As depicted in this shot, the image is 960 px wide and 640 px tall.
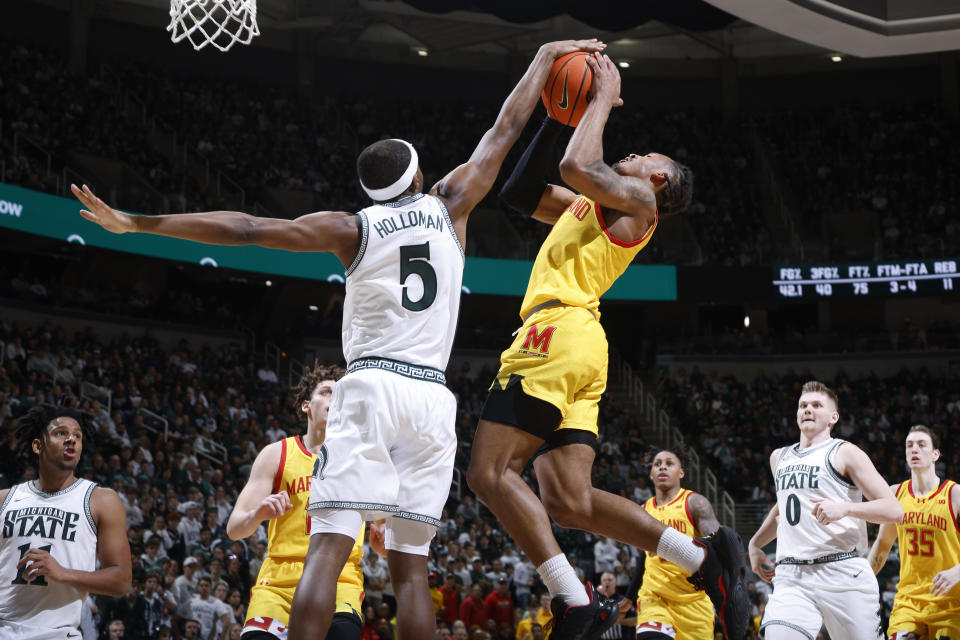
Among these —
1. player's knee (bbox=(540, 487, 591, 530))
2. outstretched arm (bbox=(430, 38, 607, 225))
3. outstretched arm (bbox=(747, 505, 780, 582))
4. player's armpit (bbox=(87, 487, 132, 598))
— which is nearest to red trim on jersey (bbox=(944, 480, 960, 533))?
outstretched arm (bbox=(747, 505, 780, 582))

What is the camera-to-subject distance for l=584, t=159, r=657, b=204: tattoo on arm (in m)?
4.76

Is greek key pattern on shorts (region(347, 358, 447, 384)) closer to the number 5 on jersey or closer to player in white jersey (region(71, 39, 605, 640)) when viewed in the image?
player in white jersey (region(71, 39, 605, 640))

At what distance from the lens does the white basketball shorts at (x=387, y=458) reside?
4.00m

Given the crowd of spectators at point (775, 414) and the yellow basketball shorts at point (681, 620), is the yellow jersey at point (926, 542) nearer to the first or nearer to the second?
the yellow basketball shorts at point (681, 620)

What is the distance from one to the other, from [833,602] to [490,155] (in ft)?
12.5

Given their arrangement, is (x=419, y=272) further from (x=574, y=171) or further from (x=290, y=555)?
(x=290, y=555)

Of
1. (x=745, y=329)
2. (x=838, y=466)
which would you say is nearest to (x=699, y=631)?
(x=838, y=466)

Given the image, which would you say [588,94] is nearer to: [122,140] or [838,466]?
[838,466]

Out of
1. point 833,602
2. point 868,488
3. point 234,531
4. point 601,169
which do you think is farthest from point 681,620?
point 601,169

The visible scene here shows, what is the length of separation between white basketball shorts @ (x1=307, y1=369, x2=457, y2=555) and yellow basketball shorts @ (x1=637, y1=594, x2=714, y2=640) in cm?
433

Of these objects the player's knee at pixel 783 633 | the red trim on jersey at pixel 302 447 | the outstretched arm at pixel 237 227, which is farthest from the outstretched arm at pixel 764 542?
the outstretched arm at pixel 237 227

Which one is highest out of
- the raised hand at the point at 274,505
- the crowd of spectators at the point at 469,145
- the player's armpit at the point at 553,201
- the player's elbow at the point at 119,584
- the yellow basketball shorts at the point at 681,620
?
the crowd of spectators at the point at 469,145

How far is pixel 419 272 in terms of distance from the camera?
4238mm

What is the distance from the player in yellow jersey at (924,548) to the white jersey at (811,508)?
92 cm
